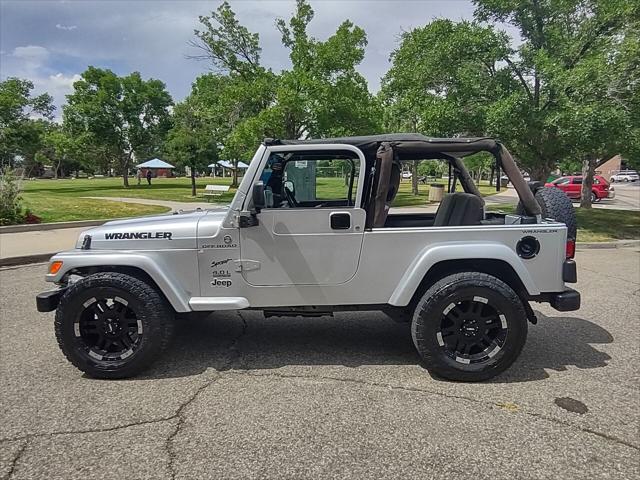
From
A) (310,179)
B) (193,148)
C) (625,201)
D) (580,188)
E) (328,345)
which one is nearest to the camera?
(328,345)

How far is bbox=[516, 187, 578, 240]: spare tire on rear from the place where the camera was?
11.8 feet

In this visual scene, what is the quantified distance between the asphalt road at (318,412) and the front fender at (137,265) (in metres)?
0.68

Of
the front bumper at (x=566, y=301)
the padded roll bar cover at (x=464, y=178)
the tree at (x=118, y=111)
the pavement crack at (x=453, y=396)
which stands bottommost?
the pavement crack at (x=453, y=396)

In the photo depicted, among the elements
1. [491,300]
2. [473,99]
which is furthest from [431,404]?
[473,99]

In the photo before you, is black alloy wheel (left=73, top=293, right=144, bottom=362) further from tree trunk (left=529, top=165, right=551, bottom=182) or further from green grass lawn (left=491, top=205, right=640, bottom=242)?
tree trunk (left=529, top=165, right=551, bottom=182)

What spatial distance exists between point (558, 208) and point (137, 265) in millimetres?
3588

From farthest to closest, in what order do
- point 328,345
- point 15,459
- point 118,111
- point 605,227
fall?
point 118,111
point 605,227
point 328,345
point 15,459

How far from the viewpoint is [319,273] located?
3.47 metres

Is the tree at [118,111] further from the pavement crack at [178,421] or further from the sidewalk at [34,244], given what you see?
the pavement crack at [178,421]

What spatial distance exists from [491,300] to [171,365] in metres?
2.77

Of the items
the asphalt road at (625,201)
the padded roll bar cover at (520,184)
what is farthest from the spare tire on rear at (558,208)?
the asphalt road at (625,201)

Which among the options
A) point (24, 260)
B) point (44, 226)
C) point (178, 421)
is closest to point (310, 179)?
point (178, 421)

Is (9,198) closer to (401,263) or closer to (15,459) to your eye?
(15,459)

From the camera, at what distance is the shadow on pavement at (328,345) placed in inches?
146
